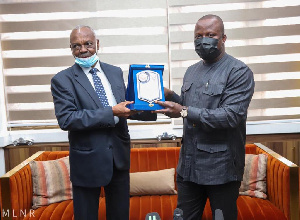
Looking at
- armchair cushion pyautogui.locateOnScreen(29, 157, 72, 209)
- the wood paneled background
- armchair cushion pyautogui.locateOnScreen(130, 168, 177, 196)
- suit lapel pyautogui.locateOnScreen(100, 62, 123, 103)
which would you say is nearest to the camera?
suit lapel pyautogui.locateOnScreen(100, 62, 123, 103)

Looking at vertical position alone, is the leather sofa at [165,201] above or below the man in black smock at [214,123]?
below

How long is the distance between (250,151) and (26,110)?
2251 millimetres

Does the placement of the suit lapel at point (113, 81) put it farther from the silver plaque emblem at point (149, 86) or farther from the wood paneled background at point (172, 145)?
the wood paneled background at point (172, 145)

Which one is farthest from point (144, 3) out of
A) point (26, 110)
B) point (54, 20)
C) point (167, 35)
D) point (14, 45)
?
point (26, 110)

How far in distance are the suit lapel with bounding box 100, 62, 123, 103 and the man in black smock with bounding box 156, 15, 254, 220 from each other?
0.29 m

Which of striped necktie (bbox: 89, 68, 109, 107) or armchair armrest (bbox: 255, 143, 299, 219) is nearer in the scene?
striped necktie (bbox: 89, 68, 109, 107)

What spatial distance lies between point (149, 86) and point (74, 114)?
46 centimetres

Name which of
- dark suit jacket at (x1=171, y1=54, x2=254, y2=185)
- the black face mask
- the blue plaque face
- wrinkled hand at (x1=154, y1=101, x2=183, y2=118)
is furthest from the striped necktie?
the black face mask

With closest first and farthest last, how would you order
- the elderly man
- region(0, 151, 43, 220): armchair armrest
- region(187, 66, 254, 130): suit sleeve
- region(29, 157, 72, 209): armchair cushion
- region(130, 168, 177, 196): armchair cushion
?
region(187, 66, 254, 130): suit sleeve
the elderly man
region(0, 151, 43, 220): armchair armrest
region(29, 157, 72, 209): armchair cushion
region(130, 168, 177, 196): armchair cushion

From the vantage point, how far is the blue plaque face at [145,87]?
2.07 m

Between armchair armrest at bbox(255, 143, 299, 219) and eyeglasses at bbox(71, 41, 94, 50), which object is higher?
A: eyeglasses at bbox(71, 41, 94, 50)

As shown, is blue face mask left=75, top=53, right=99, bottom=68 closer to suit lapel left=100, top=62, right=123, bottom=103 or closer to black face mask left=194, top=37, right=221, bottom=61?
suit lapel left=100, top=62, right=123, bottom=103

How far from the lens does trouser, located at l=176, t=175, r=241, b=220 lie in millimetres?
2008

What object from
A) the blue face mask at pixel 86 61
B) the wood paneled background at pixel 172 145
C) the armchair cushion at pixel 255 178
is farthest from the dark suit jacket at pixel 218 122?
the wood paneled background at pixel 172 145
